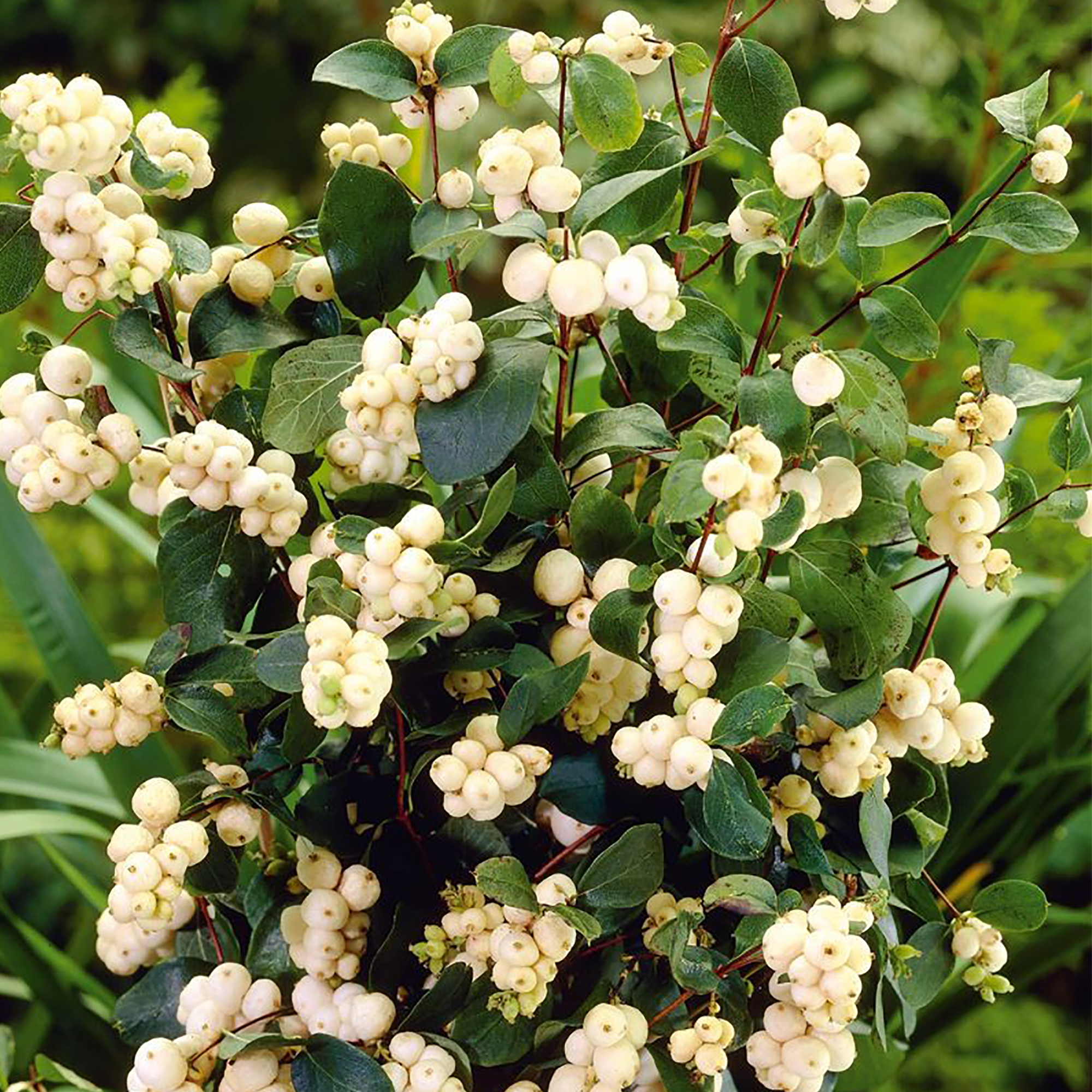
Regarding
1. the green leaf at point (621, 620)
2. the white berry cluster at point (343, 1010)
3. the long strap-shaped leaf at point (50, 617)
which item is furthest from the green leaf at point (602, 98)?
the long strap-shaped leaf at point (50, 617)

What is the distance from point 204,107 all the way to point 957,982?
2.24ft

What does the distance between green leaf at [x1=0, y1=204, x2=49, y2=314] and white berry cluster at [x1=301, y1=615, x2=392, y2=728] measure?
0.12m

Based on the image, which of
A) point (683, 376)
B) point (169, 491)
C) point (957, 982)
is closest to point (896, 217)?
point (683, 376)

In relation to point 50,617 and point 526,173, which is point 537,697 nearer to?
point 526,173

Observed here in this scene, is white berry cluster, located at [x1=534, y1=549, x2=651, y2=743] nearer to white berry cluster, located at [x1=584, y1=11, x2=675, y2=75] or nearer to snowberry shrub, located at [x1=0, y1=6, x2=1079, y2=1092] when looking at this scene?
snowberry shrub, located at [x1=0, y1=6, x2=1079, y2=1092]

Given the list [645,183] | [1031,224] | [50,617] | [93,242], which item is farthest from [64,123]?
[50,617]

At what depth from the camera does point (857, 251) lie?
330mm

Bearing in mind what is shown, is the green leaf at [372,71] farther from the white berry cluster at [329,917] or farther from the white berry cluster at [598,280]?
the white berry cluster at [329,917]

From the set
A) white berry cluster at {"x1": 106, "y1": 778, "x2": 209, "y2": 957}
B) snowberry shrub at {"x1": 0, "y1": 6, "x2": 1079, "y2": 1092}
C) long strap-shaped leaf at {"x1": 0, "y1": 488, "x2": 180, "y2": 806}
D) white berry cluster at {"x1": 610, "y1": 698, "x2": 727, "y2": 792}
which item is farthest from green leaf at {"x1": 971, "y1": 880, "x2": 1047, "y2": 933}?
long strap-shaped leaf at {"x1": 0, "y1": 488, "x2": 180, "y2": 806}

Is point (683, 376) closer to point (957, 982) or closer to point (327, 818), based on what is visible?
point (327, 818)

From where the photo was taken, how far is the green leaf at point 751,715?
0.93 ft

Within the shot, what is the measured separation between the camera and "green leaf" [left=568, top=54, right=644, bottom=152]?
0.30 metres

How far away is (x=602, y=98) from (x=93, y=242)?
0.12 m

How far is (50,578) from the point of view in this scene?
0.58 meters
